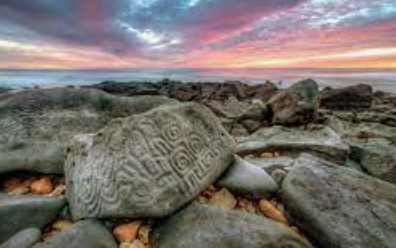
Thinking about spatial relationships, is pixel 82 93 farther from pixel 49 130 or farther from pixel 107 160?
pixel 107 160

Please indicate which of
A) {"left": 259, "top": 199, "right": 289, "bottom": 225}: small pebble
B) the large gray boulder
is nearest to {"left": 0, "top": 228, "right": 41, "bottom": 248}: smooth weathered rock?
the large gray boulder

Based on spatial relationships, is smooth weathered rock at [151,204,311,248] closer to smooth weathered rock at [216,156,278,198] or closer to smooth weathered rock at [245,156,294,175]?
smooth weathered rock at [216,156,278,198]

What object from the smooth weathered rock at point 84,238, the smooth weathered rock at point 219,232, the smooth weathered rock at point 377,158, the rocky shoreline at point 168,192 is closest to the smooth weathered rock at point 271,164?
the rocky shoreline at point 168,192

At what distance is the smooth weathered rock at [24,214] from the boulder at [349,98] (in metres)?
12.8

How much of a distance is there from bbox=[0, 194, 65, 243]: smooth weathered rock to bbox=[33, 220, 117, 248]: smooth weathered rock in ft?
1.79

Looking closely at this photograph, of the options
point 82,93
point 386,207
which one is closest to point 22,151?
point 82,93

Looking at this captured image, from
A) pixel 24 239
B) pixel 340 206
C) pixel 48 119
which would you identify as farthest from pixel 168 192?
pixel 48 119

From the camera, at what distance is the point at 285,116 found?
815 centimetres

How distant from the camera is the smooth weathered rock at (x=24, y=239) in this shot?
286cm

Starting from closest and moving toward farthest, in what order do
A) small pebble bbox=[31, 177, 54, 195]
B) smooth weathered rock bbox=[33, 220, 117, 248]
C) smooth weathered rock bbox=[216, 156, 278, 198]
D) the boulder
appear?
smooth weathered rock bbox=[33, 220, 117, 248]
smooth weathered rock bbox=[216, 156, 278, 198]
small pebble bbox=[31, 177, 54, 195]
the boulder

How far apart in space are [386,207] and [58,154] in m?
3.83

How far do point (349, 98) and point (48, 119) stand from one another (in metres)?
12.8

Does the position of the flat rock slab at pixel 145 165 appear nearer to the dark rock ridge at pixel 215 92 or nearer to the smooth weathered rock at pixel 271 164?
the smooth weathered rock at pixel 271 164

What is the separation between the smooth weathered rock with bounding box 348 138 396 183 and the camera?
520cm
